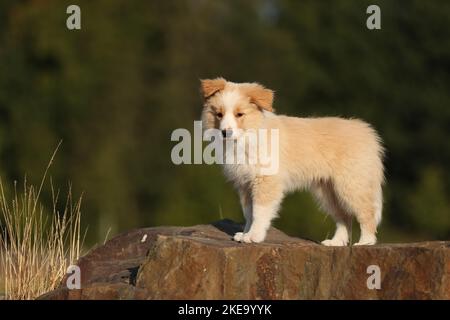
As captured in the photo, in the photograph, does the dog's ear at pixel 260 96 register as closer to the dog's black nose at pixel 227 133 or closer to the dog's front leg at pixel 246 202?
the dog's black nose at pixel 227 133

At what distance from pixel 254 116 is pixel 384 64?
3193 cm

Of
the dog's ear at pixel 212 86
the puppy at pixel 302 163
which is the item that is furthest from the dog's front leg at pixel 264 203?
the dog's ear at pixel 212 86

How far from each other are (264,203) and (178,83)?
3032 cm

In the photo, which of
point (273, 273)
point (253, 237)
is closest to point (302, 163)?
point (253, 237)

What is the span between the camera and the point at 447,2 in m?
39.7

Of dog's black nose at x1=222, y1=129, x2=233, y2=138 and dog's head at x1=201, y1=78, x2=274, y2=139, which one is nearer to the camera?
dog's black nose at x1=222, y1=129, x2=233, y2=138

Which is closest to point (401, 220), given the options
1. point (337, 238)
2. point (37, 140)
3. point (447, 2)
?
point (447, 2)

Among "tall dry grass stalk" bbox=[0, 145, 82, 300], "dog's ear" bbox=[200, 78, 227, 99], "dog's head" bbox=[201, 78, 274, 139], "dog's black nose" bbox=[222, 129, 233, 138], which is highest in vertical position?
"dog's ear" bbox=[200, 78, 227, 99]

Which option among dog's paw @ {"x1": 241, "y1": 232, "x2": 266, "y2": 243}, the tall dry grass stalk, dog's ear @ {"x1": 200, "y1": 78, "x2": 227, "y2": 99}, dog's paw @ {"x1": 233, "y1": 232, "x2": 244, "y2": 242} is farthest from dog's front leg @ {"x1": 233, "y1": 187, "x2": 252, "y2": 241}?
the tall dry grass stalk

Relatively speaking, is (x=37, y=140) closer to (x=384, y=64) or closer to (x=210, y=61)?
(x=210, y=61)

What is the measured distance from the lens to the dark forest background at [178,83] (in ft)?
114

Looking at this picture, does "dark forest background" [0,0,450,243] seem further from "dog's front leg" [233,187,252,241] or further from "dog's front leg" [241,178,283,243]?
"dog's front leg" [241,178,283,243]

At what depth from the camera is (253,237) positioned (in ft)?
31.4

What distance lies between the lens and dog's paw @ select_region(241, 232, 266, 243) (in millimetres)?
A: 9492
